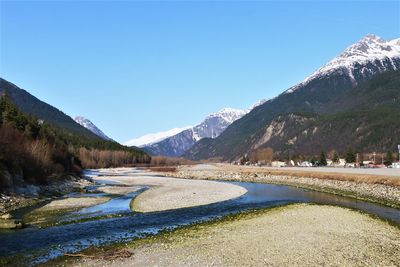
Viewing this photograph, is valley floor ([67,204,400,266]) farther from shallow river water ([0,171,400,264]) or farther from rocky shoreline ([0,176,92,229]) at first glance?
rocky shoreline ([0,176,92,229])

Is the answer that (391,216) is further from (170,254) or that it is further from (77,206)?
(77,206)

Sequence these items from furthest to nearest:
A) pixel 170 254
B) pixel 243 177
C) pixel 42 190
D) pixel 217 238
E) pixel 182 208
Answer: pixel 243 177 → pixel 42 190 → pixel 182 208 → pixel 217 238 → pixel 170 254

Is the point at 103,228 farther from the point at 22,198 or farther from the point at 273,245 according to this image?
the point at 22,198

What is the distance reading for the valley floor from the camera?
2316cm

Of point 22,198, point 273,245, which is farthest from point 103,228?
point 22,198

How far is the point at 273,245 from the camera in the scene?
26453mm

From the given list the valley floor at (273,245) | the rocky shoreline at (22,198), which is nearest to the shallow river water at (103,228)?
the rocky shoreline at (22,198)

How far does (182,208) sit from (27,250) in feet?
78.8

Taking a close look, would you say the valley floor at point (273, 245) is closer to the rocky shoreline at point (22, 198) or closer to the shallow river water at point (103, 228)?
the shallow river water at point (103, 228)

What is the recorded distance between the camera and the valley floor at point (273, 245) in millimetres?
23156

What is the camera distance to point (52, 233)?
33.2 meters

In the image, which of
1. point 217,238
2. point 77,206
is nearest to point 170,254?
point 217,238

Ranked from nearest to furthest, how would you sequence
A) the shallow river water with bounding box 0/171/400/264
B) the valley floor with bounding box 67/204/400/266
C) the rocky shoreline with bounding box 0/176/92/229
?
the valley floor with bounding box 67/204/400/266 < the shallow river water with bounding box 0/171/400/264 < the rocky shoreline with bounding box 0/176/92/229

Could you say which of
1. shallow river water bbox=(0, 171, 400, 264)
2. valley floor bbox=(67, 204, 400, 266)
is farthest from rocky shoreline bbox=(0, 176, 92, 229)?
valley floor bbox=(67, 204, 400, 266)
